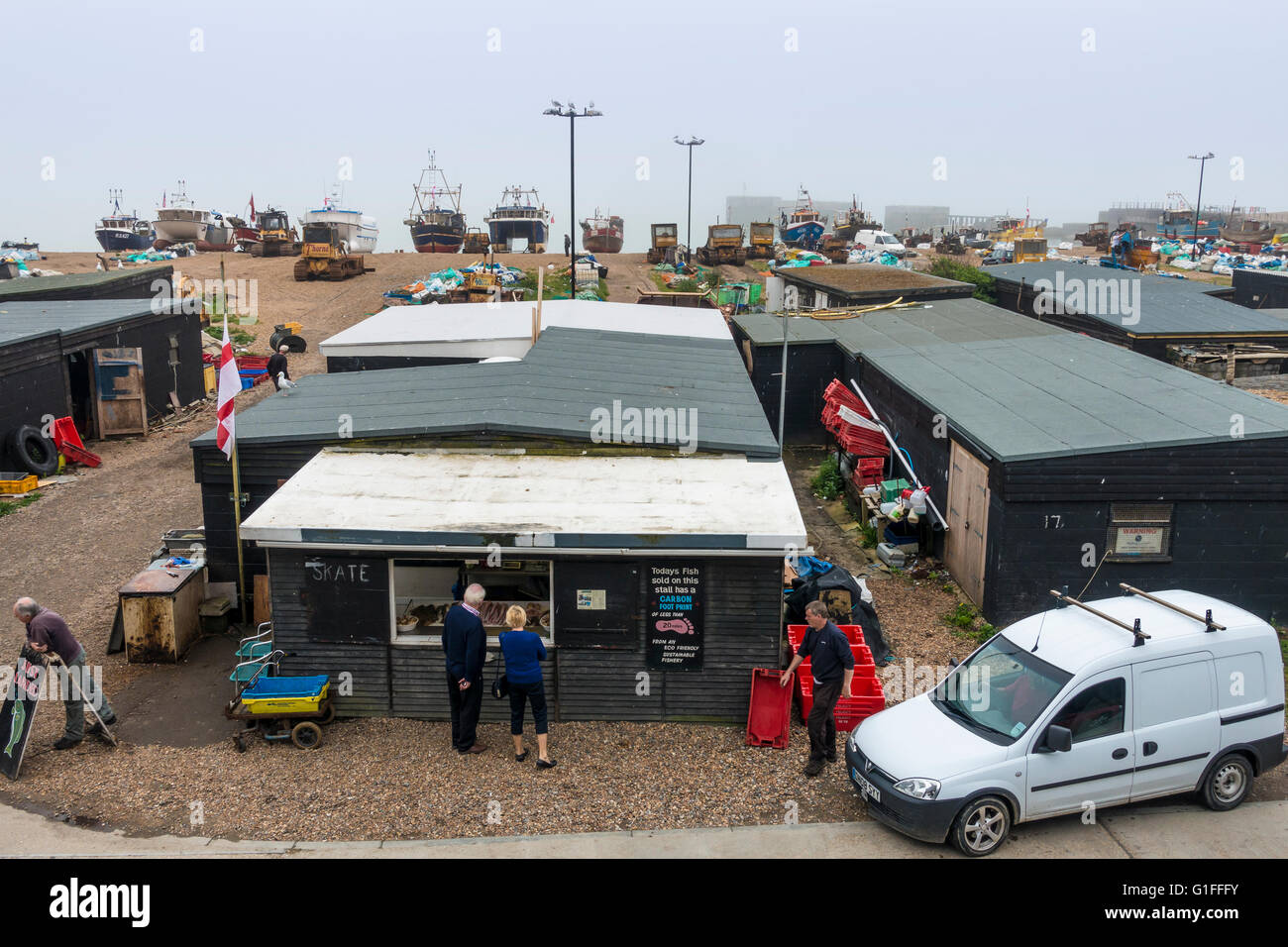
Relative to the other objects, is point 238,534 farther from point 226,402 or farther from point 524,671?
point 524,671

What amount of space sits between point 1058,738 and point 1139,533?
6064 millimetres

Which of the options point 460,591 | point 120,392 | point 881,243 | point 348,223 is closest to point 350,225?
point 348,223

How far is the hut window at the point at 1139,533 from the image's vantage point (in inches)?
488

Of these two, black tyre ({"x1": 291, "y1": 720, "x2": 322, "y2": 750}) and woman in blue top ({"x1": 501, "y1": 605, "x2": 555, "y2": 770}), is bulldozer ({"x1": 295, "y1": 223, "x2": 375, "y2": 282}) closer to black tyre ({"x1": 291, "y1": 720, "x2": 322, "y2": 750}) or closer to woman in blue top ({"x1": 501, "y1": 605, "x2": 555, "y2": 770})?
black tyre ({"x1": 291, "y1": 720, "x2": 322, "y2": 750})

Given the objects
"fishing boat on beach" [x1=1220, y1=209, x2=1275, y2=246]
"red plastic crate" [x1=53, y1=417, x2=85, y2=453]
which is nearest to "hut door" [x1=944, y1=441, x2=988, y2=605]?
"red plastic crate" [x1=53, y1=417, x2=85, y2=453]

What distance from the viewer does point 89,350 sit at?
71.2ft

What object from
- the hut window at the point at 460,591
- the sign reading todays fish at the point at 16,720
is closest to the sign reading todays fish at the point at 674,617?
the hut window at the point at 460,591

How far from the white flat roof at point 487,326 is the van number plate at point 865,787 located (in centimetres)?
1140

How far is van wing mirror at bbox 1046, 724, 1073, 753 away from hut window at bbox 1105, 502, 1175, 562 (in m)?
5.76

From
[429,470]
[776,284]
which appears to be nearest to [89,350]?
[429,470]

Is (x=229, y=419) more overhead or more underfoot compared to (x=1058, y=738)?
more overhead

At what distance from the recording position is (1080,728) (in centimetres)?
781

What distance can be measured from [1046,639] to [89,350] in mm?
20672

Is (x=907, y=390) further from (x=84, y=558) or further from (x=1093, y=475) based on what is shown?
(x=84, y=558)
